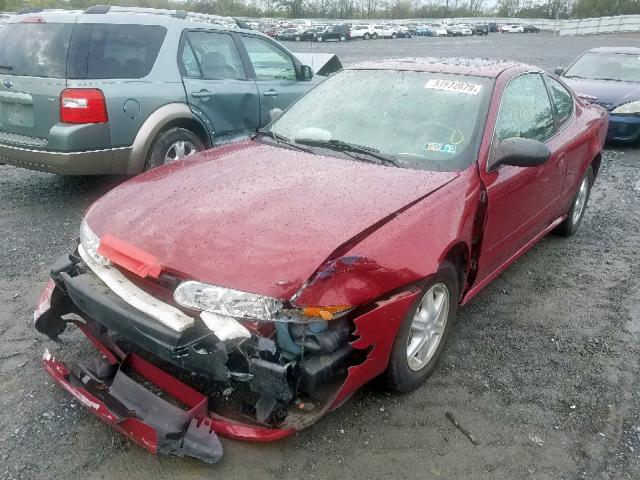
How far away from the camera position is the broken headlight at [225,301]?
2.26 metres

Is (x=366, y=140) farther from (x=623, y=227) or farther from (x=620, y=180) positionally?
(x=620, y=180)

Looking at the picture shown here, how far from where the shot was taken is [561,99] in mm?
4531

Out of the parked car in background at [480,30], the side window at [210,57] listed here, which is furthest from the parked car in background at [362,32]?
the side window at [210,57]

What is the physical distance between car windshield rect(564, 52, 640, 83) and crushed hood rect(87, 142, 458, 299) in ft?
26.6

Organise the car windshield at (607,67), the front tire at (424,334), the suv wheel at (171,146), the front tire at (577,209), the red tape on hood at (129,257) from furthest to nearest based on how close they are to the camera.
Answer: the car windshield at (607,67)
the suv wheel at (171,146)
the front tire at (577,209)
the front tire at (424,334)
the red tape on hood at (129,257)

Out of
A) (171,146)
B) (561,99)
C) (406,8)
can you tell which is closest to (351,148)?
(561,99)

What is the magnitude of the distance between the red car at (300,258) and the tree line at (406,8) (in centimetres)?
5976

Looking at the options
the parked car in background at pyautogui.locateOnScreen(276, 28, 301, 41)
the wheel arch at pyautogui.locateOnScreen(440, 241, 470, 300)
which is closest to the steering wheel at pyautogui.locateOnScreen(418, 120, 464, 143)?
the wheel arch at pyautogui.locateOnScreen(440, 241, 470, 300)

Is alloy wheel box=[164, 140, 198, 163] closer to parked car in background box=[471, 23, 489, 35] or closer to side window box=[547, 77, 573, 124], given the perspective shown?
side window box=[547, 77, 573, 124]

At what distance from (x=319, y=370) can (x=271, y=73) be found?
510 centimetres

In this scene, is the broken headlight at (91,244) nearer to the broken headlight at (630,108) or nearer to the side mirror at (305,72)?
the side mirror at (305,72)

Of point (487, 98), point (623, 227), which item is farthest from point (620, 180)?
point (487, 98)

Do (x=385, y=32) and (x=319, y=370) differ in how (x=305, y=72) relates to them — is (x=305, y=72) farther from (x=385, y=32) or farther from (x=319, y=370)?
(x=385, y=32)

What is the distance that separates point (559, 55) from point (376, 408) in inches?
1322
